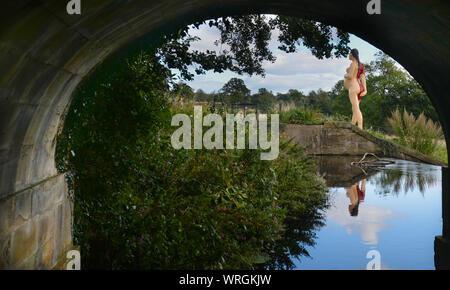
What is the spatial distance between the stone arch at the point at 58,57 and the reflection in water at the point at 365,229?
1851mm

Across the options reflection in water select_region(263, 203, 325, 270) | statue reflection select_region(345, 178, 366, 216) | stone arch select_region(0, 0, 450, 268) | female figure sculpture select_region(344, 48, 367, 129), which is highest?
female figure sculpture select_region(344, 48, 367, 129)

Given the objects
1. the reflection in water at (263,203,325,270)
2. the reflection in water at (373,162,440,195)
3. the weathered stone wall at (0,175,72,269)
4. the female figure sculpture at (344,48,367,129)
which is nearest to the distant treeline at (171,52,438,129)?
the female figure sculpture at (344,48,367,129)

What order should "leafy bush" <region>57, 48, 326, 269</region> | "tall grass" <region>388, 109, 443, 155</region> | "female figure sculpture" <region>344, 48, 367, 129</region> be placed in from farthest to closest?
"female figure sculpture" <region>344, 48, 367, 129</region>
"tall grass" <region>388, 109, 443, 155</region>
"leafy bush" <region>57, 48, 326, 269</region>

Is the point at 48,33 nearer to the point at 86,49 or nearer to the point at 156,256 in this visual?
the point at 86,49

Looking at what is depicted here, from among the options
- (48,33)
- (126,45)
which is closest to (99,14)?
(48,33)

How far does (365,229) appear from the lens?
6.33 m

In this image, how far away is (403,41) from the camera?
13.5ft

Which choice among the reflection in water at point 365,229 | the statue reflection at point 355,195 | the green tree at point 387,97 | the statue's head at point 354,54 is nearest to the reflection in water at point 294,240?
the reflection in water at point 365,229

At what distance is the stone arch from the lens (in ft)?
7.04

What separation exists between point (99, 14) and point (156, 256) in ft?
7.60

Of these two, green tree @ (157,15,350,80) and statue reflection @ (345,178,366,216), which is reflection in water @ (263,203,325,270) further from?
green tree @ (157,15,350,80)

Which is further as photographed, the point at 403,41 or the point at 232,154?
the point at 232,154

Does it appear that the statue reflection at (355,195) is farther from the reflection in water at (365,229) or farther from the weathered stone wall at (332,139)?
the weathered stone wall at (332,139)

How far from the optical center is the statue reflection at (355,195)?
307 inches
